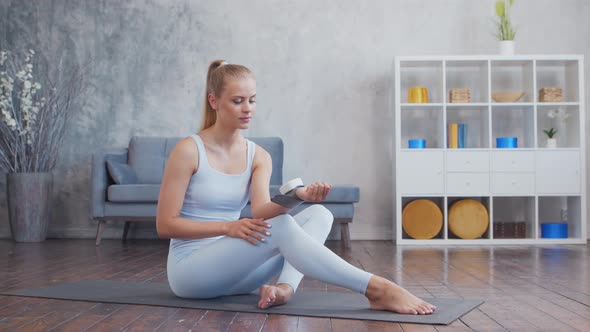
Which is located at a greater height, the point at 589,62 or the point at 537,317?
the point at 589,62

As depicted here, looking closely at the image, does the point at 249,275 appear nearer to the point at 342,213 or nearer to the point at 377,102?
the point at 342,213

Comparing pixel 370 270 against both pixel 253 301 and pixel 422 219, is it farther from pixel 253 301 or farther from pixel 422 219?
pixel 422 219

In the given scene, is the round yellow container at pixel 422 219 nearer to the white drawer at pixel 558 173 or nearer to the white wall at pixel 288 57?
the white wall at pixel 288 57

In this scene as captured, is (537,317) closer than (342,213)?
Yes

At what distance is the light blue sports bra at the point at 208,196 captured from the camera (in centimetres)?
242

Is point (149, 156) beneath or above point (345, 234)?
above

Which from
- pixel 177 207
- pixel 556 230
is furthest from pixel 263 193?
pixel 556 230

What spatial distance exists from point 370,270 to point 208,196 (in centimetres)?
170

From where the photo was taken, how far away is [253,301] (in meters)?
2.58

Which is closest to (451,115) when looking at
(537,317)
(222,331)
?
(537,317)

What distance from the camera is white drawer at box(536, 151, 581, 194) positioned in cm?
568

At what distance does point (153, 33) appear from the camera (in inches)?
248

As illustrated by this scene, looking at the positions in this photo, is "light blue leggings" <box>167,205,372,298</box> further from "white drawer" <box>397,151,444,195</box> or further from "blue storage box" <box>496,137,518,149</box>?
"blue storage box" <box>496,137,518,149</box>

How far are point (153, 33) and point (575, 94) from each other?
3637 mm
